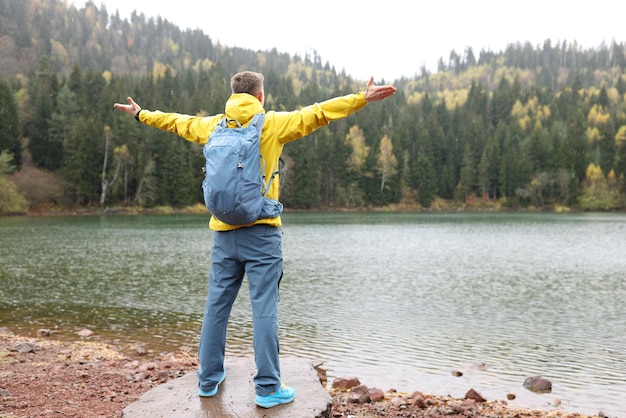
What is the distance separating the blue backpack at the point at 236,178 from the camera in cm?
470

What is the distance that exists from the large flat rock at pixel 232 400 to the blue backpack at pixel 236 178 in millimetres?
1786

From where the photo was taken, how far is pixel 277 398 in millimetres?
5160

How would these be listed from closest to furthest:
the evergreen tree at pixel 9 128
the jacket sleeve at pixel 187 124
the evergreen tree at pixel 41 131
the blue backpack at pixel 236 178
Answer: the blue backpack at pixel 236 178 → the jacket sleeve at pixel 187 124 → the evergreen tree at pixel 9 128 → the evergreen tree at pixel 41 131

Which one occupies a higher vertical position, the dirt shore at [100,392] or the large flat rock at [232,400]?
the large flat rock at [232,400]

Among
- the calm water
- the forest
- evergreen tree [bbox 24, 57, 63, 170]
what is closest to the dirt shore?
the calm water

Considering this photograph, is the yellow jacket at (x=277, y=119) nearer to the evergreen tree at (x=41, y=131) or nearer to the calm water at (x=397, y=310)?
the calm water at (x=397, y=310)

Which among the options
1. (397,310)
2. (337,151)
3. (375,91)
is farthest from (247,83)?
(337,151)

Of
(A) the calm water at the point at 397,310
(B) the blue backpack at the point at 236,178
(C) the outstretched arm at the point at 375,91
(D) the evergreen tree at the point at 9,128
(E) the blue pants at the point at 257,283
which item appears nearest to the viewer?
(B) the blue backpack at the point at 236,178

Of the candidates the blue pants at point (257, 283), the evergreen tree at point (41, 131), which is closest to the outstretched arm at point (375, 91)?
the blue pants at point (257, 283)

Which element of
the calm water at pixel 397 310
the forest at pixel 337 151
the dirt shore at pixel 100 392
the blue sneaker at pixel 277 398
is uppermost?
the forest at pixel 337 151

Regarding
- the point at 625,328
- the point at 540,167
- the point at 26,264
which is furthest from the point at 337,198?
the point at 625,328

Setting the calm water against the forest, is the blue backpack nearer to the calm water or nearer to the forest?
the calm water

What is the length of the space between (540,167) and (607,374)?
11910cm

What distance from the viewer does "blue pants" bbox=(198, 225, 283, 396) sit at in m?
4.99
